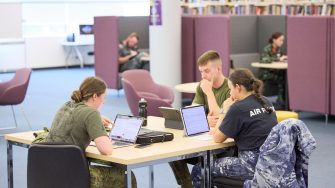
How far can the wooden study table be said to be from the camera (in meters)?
4.04

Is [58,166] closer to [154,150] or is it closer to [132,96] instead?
[154,150]

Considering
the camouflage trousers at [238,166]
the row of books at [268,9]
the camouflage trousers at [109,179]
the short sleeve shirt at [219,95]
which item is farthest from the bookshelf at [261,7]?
the camouflage trousers at [109,179]

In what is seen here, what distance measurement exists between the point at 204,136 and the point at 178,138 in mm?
196

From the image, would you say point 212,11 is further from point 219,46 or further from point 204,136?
point 204,136

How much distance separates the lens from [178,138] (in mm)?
4727

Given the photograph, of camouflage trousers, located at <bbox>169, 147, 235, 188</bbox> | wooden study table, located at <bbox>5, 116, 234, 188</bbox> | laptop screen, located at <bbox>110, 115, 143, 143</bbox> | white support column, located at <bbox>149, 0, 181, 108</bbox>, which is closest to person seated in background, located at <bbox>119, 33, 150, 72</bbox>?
white support column, located at <bbox>149, 0, 181, 108</bbox>

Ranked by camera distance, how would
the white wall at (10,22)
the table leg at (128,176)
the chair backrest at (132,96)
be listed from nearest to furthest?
the table leg at (128,176)
the chair backrest at (132,96)
the white wall at (10,22)

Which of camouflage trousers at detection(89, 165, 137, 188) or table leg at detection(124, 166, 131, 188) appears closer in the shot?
table leg at detection(124, 166, 131, 188)

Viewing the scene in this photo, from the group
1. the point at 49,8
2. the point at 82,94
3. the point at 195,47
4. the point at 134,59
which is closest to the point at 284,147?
the point at 82,94

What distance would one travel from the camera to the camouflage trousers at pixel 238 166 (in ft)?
14.8

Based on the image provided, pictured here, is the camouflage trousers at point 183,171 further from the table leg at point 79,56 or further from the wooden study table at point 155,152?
the table leg at point 79,56

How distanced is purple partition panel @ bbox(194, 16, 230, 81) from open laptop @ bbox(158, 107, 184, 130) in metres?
5.17

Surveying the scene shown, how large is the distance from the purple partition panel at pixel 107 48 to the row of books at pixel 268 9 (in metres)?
3.68

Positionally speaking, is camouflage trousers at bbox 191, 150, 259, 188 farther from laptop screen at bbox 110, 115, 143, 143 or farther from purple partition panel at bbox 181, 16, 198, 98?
purple partition panel at bbox 181, 16, 198, 98
